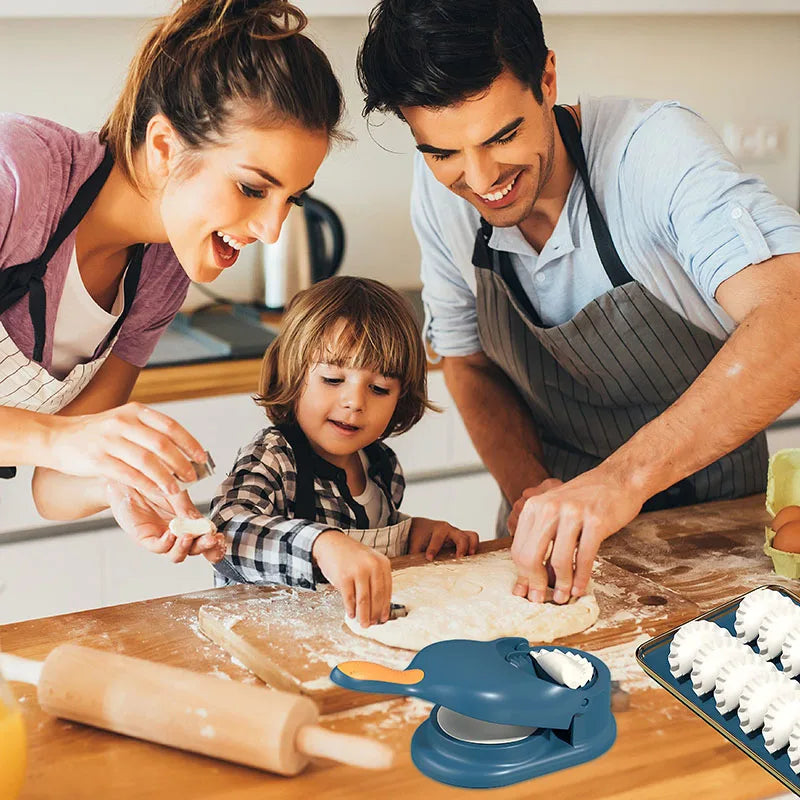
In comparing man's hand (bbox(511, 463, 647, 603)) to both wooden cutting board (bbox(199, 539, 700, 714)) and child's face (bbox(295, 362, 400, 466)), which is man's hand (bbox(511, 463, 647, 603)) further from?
child's face (bbox(295, 362, 400, 466))

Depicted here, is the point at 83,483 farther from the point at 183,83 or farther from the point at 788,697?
the point at 788,697

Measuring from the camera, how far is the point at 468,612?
3.71 ft

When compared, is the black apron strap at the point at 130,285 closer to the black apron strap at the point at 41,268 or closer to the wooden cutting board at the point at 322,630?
the black apron strap at the point at 41,268

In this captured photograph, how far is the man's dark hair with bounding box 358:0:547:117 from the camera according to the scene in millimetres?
1257

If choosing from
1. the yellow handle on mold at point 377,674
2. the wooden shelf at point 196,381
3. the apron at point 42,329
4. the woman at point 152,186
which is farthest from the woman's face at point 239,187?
the wooden shelf at point 196,381

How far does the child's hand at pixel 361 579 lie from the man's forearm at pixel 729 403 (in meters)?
0.28

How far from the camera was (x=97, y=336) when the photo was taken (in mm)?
1401

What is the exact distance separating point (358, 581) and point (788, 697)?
0.43 meters

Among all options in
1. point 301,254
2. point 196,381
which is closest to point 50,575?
point 196,381

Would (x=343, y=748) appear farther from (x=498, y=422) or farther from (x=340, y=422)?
(x=498, y=422)

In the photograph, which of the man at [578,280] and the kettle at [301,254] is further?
the kettle at [301,254]

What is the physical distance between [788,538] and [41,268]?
930 millimetres

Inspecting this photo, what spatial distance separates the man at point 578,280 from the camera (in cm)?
118

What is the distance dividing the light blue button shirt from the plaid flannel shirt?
1.07 ft
